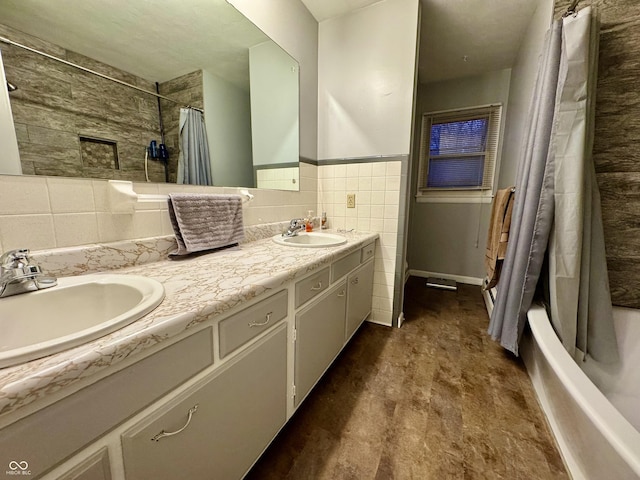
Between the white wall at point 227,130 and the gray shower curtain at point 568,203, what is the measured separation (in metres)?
1.49

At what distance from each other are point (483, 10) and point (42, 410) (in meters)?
2.81

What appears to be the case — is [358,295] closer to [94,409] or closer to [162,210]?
[162,210]

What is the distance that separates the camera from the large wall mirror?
0.71 m

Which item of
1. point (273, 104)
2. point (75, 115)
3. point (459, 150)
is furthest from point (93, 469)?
point (459, 150)

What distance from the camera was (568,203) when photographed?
1.11 meters

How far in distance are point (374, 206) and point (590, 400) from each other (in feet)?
4.69

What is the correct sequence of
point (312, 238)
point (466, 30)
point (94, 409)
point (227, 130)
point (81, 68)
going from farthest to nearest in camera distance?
point (466, 30) → point (312, 238) → point (227, 130) → point (81, 68) → point (94, 409)

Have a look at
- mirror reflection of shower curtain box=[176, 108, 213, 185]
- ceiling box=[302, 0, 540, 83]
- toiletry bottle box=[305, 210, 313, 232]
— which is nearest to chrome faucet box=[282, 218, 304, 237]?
toiletry bottle box=[305, 210, 313, 232]

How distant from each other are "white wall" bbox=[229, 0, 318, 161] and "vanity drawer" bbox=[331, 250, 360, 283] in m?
0.87

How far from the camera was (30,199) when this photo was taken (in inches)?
28.1

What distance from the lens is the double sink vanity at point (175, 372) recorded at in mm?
377

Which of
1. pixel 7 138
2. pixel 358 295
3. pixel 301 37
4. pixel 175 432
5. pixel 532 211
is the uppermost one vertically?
pixel 301 37

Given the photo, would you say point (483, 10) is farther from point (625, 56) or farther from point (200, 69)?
point (200, 69)

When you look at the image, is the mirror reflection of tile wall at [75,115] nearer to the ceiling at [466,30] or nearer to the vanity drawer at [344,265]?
the vanity drawer at [344,265]
